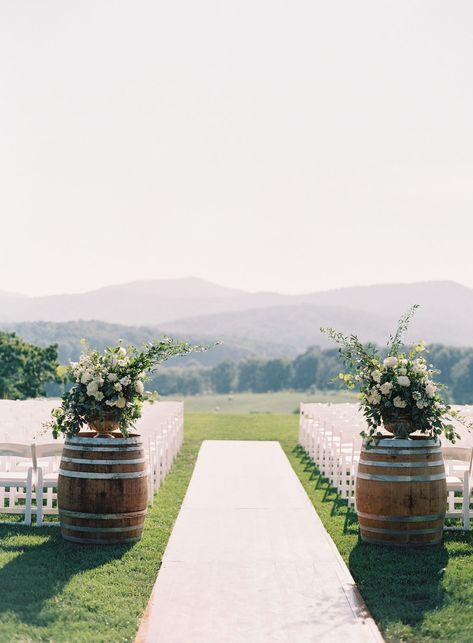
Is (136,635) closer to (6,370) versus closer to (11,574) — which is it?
(11,574)

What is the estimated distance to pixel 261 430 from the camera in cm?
2667

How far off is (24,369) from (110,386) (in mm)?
41837

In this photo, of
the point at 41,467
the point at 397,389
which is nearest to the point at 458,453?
the point at 397,389

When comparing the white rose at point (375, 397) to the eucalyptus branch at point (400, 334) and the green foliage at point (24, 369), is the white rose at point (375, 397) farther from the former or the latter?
the green foliage at point (24, 369)

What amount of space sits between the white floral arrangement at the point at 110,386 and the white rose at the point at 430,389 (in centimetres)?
247

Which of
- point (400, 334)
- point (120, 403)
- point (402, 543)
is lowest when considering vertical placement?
point (402, 543)

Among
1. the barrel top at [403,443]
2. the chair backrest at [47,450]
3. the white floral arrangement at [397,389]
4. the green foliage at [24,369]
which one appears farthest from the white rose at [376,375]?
the green foliage at [24,369]

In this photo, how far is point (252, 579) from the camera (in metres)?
7.53

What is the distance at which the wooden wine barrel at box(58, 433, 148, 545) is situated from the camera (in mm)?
8656

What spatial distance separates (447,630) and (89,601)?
9.29ft

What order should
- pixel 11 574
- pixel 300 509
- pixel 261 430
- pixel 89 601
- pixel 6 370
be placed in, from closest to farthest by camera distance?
pixel 89 601
pixel 11 574
pixel 300 509
pixel 261 430
pixel 6 370

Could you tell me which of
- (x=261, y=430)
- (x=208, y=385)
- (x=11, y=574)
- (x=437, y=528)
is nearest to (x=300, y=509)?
(x=437, y=528)

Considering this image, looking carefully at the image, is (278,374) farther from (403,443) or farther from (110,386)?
(403,443)

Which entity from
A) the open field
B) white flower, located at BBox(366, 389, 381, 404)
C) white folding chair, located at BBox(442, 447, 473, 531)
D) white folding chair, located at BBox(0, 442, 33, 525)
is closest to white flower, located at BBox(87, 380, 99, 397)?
white folding chair, located at BBox(0, 442, 33, 525)
